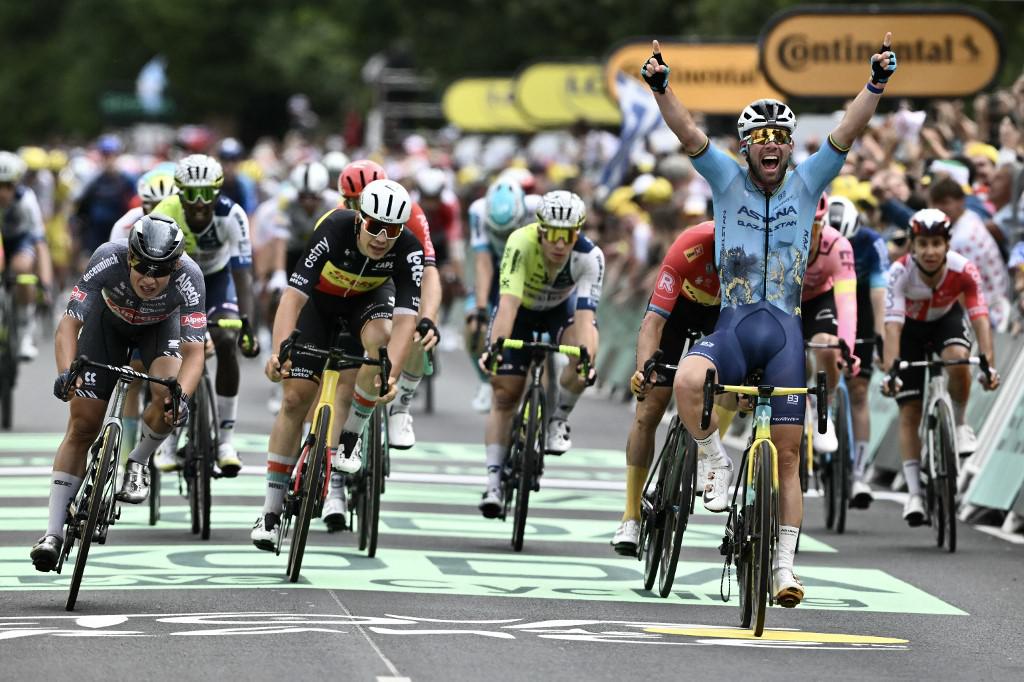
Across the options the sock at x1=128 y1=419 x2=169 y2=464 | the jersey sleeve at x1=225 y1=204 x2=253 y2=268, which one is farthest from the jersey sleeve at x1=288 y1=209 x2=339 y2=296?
the jersey sleeve at x1=225 y1=204 x2=253 y2=268

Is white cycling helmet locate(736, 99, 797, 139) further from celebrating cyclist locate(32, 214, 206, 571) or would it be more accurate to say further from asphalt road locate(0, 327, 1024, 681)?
celebrating cyclist locate(32, 214, 206, 571)

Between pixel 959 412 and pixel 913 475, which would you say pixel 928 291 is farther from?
pixel 913 475

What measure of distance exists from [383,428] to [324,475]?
2.12 meters

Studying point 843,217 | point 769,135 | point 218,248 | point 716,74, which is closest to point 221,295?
point 218,248

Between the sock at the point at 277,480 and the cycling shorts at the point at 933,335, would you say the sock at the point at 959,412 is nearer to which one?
the cycling shorts at the point at 933,335

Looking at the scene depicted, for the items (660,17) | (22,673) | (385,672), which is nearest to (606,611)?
(385,672)

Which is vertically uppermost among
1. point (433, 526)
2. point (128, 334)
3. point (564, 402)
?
point (128, 334)

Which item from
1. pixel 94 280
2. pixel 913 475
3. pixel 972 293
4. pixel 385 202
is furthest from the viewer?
pixel 913 475

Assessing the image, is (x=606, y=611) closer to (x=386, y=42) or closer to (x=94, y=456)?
(x=94, y=456)

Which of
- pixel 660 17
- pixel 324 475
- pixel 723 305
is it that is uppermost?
pixel 660 17

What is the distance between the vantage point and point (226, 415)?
47.3 feet

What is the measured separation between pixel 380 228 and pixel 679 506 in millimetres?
2086

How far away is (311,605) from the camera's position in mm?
10852

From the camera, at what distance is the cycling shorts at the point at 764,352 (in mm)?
10500
